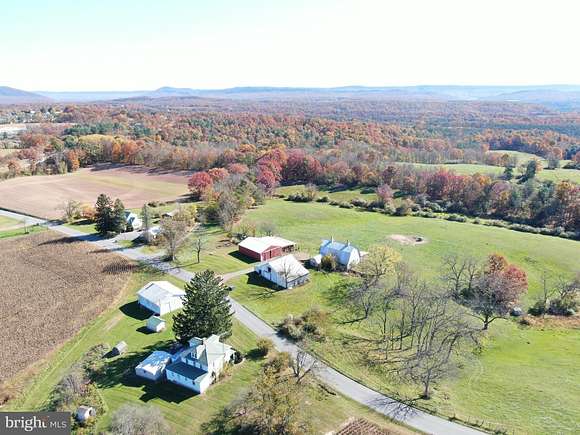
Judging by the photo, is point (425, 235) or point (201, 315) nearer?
point (201, 315)

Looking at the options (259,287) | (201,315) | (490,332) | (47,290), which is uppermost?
(201,315)

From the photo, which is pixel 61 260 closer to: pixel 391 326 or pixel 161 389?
pixel 161 389

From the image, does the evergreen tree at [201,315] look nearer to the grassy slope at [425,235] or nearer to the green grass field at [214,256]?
the green grass field at [214,256]

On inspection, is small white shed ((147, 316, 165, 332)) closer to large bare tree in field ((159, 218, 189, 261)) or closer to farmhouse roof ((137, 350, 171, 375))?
farmhouse roof ((137, 350, 171, 375))

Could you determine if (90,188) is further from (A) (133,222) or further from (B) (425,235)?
(B) (425,235)

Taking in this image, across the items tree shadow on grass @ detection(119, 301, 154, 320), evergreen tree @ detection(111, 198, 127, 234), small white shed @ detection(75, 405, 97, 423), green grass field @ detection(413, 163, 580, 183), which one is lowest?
tree shadow on grass @ detection(119, 301, 154, 320)

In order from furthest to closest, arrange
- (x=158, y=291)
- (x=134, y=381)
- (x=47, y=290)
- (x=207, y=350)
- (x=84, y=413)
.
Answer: (x=47, y=290) → (x=158, y=291) → (x=207, y=350) → (x=134, y=381) → (x=84, y=413)

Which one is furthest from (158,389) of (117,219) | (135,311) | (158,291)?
(117,219)

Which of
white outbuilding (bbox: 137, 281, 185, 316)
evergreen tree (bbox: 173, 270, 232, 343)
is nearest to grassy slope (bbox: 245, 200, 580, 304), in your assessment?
white outbuilding (bbox: 137, 281, 185, 316)
